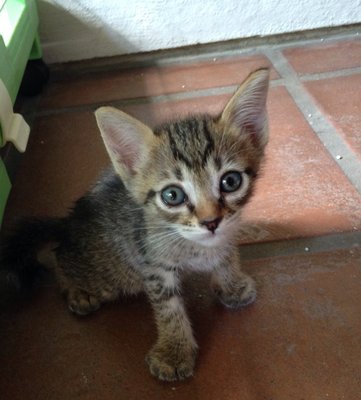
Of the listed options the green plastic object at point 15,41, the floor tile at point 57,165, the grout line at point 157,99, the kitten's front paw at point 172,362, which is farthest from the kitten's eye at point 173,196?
the grout line at point 157,99

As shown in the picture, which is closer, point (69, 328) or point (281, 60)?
point (69, 328)

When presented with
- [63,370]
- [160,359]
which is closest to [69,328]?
[63,370]

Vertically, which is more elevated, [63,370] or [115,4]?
[115,4]

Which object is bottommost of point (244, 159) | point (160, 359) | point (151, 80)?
point (151, 80)

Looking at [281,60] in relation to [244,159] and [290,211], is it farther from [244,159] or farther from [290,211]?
[244,159]

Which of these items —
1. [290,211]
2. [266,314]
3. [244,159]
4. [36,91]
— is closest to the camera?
[244,159]

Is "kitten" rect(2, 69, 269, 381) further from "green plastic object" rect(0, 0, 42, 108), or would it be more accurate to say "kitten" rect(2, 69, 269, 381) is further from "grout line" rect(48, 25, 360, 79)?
"grout line" rect(48, 25, 360, 79)
